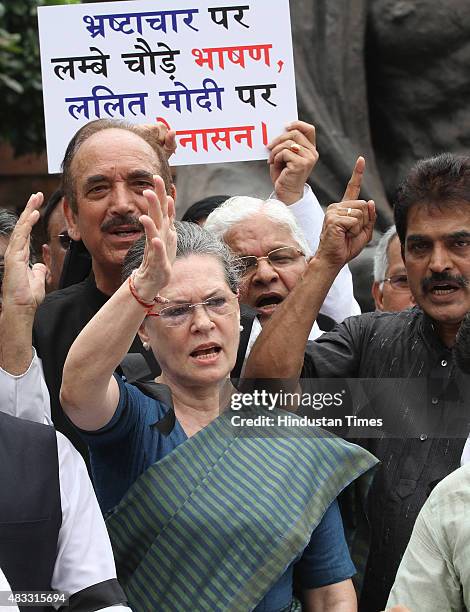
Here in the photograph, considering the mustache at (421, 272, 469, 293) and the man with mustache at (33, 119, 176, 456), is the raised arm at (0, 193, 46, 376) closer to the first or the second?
the man with mustache at (33, 119, 176, 456)

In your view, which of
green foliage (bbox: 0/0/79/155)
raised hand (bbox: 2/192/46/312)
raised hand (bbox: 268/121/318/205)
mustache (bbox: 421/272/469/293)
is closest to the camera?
raised hand (bbox: 2/192/46/312)

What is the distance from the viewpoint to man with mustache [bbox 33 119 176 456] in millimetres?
4051

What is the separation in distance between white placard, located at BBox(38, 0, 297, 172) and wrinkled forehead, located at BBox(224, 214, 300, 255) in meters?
0.33

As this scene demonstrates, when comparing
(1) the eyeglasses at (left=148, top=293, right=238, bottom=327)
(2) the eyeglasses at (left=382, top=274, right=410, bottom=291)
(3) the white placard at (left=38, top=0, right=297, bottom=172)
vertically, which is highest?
(3) the white placard at (left=38, top=0, right=297, bottom=172)

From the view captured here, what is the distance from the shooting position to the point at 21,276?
11.6 ft

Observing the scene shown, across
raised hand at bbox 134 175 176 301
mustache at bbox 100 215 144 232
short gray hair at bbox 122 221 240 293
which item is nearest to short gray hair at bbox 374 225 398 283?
mustache at bbox 100 215 144 232

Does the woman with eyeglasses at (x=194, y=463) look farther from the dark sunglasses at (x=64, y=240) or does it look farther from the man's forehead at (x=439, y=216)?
the dark sunglasses at (x=64, y=240)

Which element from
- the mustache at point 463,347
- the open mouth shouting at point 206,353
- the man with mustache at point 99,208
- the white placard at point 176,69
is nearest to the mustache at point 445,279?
the mustache at point 463,347

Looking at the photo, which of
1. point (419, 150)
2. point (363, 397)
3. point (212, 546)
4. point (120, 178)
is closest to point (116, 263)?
point (120, 178)

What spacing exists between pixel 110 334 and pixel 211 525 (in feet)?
1.72

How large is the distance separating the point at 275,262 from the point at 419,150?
3.27 meters

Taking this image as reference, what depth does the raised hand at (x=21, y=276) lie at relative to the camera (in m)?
3.55

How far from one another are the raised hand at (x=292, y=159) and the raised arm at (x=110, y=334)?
3.95 feet

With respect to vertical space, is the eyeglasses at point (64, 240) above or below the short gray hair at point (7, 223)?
above
